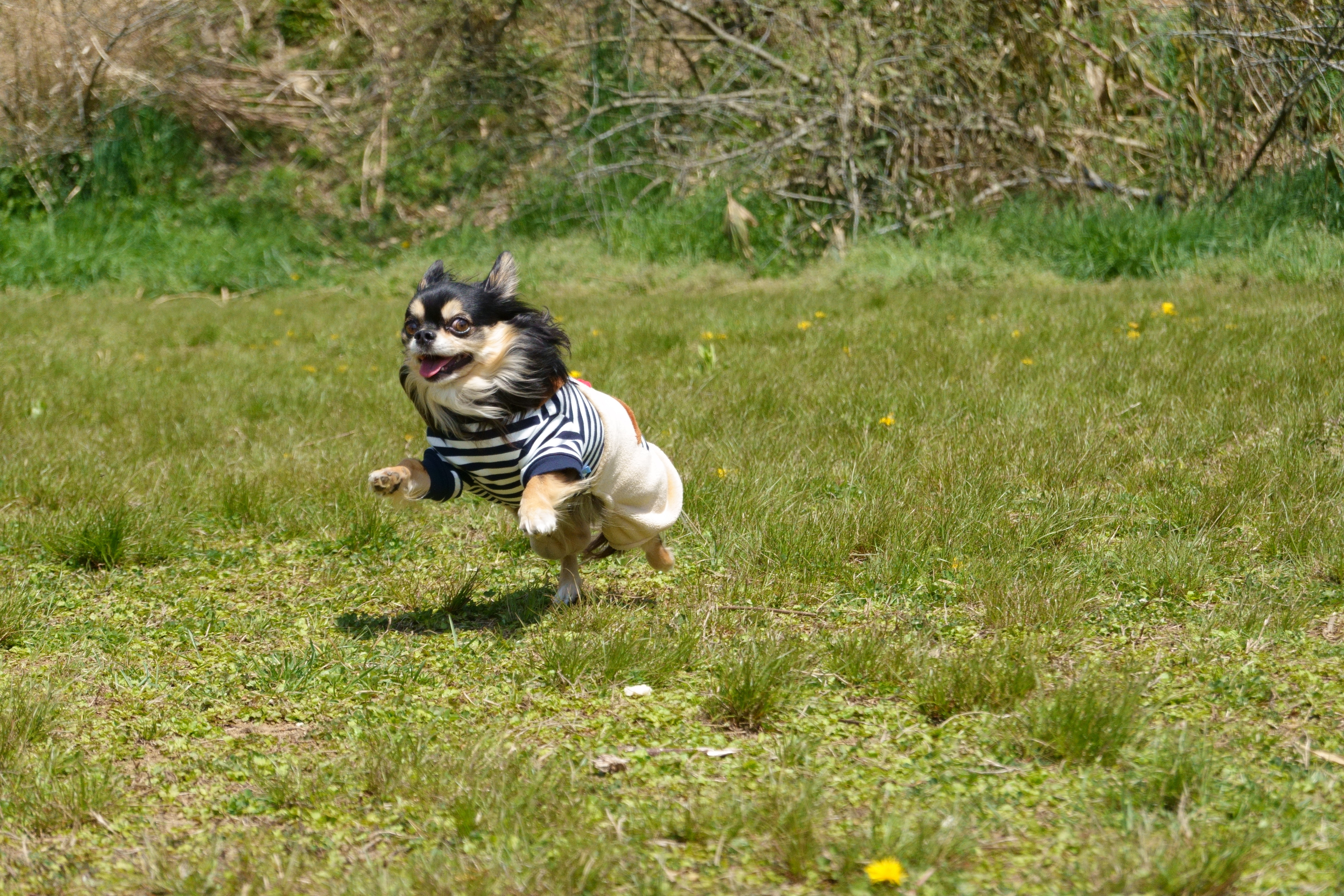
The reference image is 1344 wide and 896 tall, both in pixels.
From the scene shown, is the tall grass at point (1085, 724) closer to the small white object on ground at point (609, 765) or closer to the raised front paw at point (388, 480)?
the small white object on ground at point (609, 765)

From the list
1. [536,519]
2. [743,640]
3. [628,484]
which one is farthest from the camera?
[628,484]

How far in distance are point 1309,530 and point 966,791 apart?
81.2 inches

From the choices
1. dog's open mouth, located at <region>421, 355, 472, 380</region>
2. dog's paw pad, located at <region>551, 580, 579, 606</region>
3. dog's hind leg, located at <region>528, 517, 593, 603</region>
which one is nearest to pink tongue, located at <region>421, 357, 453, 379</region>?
dog's open mouth, located at <region>421, 355, 472, 380</region>

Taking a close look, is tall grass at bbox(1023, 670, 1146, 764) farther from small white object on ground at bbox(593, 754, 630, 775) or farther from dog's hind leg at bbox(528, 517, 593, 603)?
dog's hind leg at bbox(528, 517, 593, 603)

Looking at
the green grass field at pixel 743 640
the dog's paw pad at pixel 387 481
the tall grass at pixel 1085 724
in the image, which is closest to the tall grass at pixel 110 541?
the green grass field at pixel 743 640

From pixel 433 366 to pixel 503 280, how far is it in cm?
35

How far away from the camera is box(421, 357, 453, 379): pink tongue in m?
3.33

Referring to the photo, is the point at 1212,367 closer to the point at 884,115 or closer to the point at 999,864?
the point at 999,864

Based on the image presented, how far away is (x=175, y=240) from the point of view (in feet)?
42.6

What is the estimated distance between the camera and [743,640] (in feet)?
11.4

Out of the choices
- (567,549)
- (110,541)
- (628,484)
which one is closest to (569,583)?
(567,549)

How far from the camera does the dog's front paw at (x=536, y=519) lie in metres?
3.12

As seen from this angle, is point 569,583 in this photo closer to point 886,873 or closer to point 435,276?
Result: point 435,276

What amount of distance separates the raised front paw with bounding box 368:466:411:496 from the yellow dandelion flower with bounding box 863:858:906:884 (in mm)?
1623
